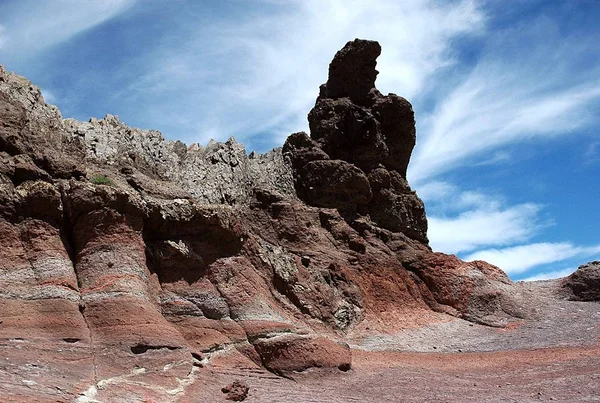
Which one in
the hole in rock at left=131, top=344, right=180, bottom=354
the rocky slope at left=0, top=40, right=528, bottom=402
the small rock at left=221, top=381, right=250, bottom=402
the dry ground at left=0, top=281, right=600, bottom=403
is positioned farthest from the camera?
the rocky slope at left=0, top=40, right=528, bottom=402

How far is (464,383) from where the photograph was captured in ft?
69.0

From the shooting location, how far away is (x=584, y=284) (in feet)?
106

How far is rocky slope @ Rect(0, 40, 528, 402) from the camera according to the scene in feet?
56.7

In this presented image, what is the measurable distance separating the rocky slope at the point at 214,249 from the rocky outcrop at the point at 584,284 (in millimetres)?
3179

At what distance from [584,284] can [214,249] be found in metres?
18.8

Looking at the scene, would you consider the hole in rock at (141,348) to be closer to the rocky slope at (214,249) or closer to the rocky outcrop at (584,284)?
the rocky slope at (214,249)

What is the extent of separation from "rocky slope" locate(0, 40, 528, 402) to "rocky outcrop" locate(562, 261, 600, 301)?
10.4ft

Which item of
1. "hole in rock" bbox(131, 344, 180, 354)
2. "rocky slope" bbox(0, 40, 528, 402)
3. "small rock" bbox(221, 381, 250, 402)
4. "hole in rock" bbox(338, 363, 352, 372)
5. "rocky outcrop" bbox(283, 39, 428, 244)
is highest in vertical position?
"rocky outcrop" bbox(283, 39, 428, 244)

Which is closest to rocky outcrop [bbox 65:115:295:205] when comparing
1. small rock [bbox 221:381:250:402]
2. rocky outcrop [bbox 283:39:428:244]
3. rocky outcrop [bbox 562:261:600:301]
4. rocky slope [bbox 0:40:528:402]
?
rocky slope [bbox 0:40:528:402]

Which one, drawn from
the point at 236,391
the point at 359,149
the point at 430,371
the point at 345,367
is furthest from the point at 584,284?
the point at 236,391

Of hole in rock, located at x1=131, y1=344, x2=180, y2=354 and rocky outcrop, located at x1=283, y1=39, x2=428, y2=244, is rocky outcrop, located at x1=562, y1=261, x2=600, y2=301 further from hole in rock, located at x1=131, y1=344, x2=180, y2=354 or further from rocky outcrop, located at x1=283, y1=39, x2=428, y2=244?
hole in rock, located at x1=131, y1=344, x2=180, y2=354

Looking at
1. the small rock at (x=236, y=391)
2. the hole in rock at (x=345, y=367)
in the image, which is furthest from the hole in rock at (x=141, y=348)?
the hole in rock at (x=345, y=367)

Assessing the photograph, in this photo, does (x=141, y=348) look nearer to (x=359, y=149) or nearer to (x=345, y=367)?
(x=345, y=367)

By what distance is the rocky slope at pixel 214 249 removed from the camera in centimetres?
1730
